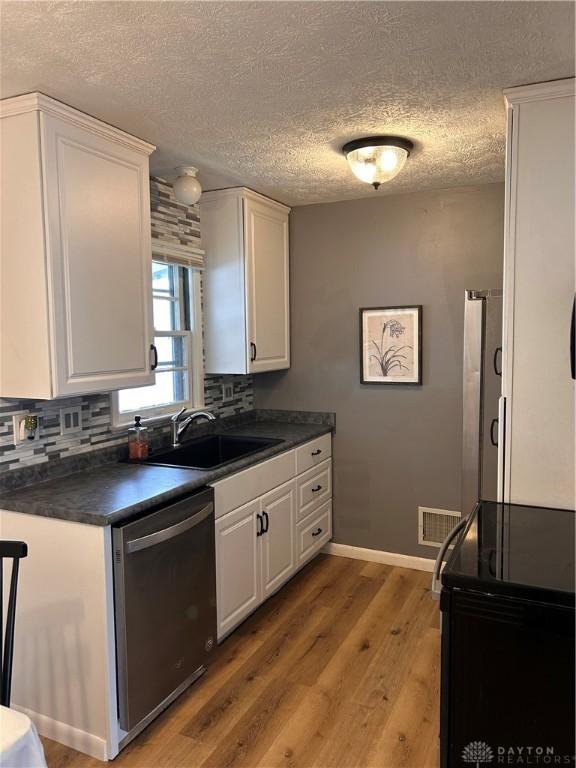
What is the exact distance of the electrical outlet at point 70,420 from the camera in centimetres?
245

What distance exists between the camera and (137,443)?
2762 millimetres

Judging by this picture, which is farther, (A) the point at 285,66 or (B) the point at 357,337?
(B) the point at 357,337

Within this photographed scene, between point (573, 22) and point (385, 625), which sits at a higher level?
point (573, 22)

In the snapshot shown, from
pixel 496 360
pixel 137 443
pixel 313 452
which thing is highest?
pixel 496 360

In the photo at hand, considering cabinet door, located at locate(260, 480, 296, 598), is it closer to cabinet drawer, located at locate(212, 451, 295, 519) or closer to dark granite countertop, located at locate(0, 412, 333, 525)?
cabinet drawer, located at locate(212, 451, 295, 519)

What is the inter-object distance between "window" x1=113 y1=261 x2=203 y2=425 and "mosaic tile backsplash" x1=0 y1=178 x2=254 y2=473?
135 mm

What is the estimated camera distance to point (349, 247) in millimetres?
3602

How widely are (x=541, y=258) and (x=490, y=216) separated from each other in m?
1.44

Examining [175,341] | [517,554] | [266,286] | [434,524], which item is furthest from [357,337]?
[517,554]

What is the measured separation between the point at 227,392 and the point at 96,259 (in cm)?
162

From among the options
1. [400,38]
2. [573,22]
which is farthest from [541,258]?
[400,38]

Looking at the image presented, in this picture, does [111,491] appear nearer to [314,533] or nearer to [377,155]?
[314,533]

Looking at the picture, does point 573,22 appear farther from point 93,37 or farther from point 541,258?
point 93,37

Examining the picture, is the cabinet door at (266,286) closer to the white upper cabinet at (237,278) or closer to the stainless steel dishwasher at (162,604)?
the white upper cabinet at (237,278)
